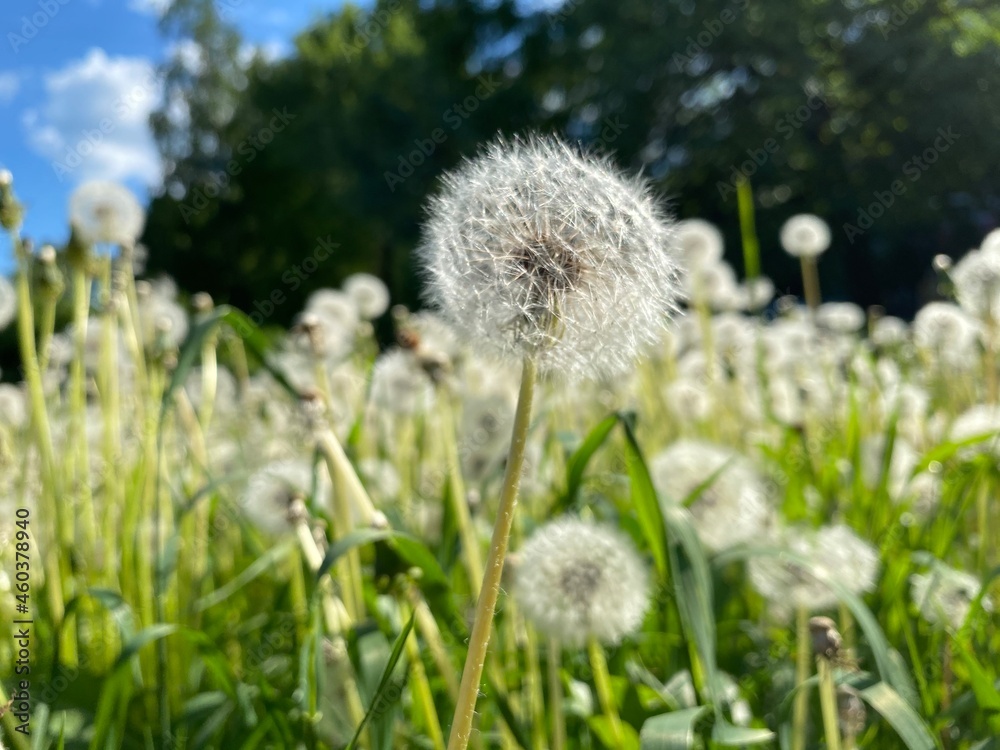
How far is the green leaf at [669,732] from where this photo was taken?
100 centimetres

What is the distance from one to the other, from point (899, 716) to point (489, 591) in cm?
57

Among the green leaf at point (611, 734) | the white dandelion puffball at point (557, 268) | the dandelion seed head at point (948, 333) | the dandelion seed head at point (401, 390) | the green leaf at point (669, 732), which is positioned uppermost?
the dandelion seed head at point (401, 390)

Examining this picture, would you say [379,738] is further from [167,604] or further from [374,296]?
[374,296]

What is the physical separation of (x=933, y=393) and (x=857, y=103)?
17.7 meters

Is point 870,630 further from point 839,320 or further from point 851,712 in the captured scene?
point 839,320

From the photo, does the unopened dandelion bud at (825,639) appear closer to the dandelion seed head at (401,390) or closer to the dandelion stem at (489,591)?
the dandelion stem at (489,591)

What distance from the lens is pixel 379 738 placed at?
112 cm

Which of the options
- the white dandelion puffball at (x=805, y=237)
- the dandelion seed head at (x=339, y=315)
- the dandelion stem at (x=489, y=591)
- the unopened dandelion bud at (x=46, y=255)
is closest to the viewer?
the dandelion stem at (x=489, y=591)

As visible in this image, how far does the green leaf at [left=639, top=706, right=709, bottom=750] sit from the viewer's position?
100cm

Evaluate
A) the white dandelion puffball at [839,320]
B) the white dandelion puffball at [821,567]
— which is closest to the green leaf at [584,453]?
the white dandelion puffball at [821,567]

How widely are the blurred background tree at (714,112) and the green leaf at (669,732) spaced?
1054 cm

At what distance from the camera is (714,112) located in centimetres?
1989

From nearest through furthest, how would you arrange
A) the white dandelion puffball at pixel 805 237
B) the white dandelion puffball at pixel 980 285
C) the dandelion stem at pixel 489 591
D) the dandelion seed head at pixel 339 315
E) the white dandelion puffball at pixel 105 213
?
1. the dandelion stem at pixel 489 591
2. the white dandelion puffball at pixel 980 285
3. the white dandelion puffball at pixel 105 213
4. the dandelion seed head at pixel 339 315
5. the white dandelion puffball at pixel 805 237

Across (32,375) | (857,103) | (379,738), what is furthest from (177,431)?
(857,103)
